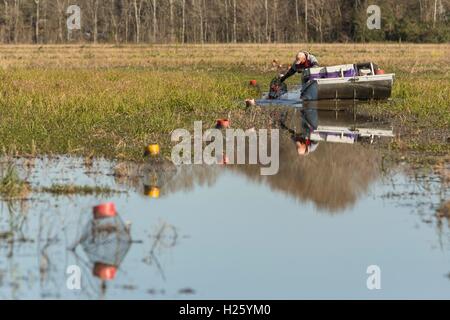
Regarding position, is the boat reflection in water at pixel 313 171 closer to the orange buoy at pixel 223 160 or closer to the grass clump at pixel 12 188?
the orange buoy at pixel 223 160

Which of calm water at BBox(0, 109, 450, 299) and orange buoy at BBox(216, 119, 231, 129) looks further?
orange buoy at BBox(216, 119, 231, 129)

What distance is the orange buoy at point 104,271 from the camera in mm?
8180

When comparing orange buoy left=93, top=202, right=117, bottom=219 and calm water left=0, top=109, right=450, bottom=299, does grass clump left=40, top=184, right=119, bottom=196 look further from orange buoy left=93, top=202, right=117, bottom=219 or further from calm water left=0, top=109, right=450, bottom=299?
orange buoy left=93, top=202, right=117, bottom=219

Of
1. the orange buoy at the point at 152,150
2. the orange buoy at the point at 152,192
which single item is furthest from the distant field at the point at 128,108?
the orange buoy at the point at 152,192

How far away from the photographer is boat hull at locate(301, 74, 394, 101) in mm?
23406

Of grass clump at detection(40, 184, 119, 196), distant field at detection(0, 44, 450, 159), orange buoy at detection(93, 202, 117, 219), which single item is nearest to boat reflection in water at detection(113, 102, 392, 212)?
grass clump at detection(40, 184, 119, 196)

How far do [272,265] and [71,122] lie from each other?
10424 mm

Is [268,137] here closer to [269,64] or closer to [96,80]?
[96,80]

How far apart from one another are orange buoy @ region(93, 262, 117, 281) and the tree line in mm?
67011

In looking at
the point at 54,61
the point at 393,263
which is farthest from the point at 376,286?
the point at 54,61

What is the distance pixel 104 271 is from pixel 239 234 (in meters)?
1.95

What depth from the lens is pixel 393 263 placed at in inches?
347

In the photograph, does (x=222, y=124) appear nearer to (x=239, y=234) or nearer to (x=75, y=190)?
(x=75, y=190)

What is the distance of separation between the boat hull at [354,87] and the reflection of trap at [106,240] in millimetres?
14484
